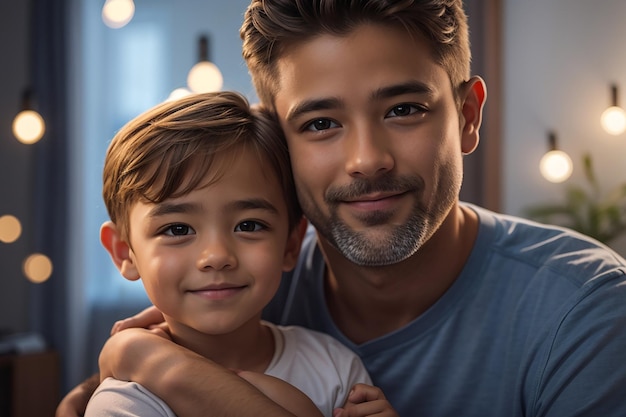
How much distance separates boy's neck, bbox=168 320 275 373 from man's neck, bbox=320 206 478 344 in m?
0.30

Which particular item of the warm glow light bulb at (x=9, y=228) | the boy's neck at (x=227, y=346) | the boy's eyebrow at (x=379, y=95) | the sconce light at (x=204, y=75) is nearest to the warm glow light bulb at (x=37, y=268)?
the warm glow light bulb at (x=9, y=228)

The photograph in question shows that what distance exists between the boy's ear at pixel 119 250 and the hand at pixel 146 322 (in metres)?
0.09

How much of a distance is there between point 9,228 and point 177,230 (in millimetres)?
3851

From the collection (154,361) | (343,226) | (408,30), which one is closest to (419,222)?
(343,226)

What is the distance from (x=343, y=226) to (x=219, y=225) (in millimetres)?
291

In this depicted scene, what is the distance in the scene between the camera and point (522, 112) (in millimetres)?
5094

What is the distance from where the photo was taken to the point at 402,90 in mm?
1444

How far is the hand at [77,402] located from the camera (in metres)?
1.56

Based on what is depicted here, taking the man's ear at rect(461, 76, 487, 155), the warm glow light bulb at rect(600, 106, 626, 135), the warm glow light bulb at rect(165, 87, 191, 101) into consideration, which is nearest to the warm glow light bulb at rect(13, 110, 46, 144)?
the warm glow light bulb at rect(165, 87, 191, 101)

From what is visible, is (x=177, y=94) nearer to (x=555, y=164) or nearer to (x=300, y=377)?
(x=300, y=377)

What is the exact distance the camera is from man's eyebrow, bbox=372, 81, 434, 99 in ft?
4.69

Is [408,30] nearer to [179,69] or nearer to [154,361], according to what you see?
[154,361]

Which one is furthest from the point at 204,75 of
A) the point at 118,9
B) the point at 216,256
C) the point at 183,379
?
the point at 183,379

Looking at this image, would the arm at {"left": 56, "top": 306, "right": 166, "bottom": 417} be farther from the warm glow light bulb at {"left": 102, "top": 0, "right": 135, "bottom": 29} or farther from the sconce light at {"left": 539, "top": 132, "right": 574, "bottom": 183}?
the sconce light at {"left": 539, "top": 132, "right": 574, "bottom": 183}
